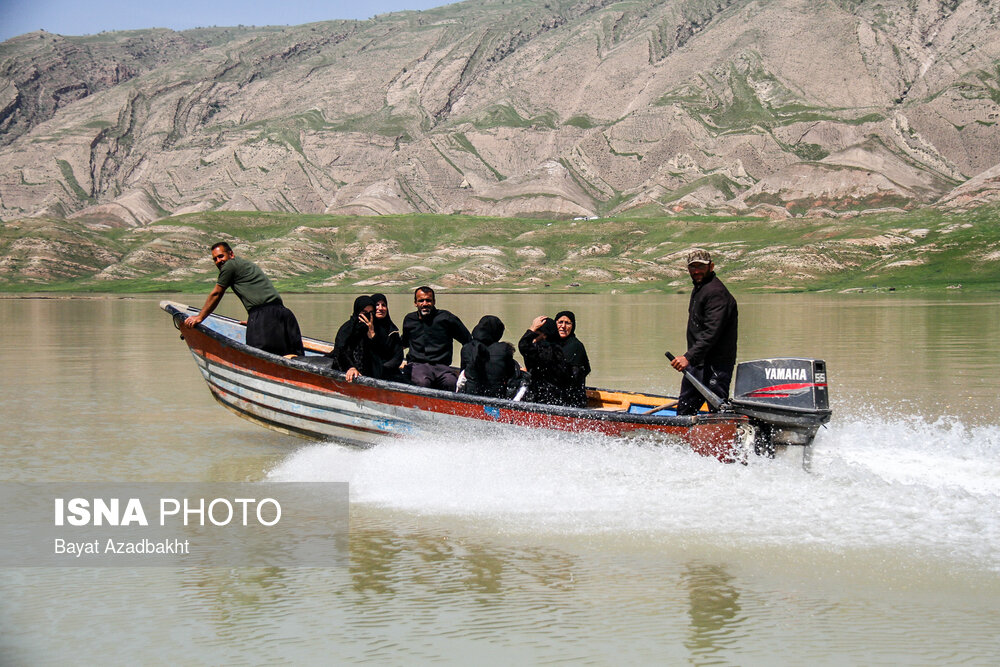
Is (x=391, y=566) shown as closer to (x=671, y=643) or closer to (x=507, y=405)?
(x=671, y=643)

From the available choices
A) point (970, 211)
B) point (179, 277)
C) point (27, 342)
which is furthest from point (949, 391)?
point (970, 211)

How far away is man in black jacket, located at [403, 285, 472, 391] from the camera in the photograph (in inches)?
605

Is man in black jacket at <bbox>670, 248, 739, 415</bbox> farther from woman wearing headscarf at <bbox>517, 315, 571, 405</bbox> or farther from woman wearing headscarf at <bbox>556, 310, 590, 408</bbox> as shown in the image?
woman wearing headscarf at <bbox>517, 315, 571, 405</bbox>

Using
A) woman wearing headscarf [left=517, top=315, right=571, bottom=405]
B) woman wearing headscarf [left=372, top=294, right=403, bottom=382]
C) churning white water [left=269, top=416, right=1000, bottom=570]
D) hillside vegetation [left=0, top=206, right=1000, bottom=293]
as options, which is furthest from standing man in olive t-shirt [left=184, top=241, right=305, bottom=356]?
hillside vegetation [left=0, top=206, right=1000, bottom=293]

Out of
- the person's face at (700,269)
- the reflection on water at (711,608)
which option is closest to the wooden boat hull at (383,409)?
the person's face at (700,269)

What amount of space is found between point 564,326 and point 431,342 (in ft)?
8.38

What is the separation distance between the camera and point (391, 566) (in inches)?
387

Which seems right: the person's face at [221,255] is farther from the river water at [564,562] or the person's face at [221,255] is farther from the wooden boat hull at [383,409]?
the river water at [564,562]

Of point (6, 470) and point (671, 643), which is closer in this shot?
point (671, 643)

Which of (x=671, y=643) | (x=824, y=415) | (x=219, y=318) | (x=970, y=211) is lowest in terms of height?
(x=671, y=643)

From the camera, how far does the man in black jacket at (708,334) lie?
42.3 ft

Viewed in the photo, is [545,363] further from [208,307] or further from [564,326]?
[208,307]

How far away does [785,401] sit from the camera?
12.1m

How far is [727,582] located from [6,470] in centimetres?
1032
